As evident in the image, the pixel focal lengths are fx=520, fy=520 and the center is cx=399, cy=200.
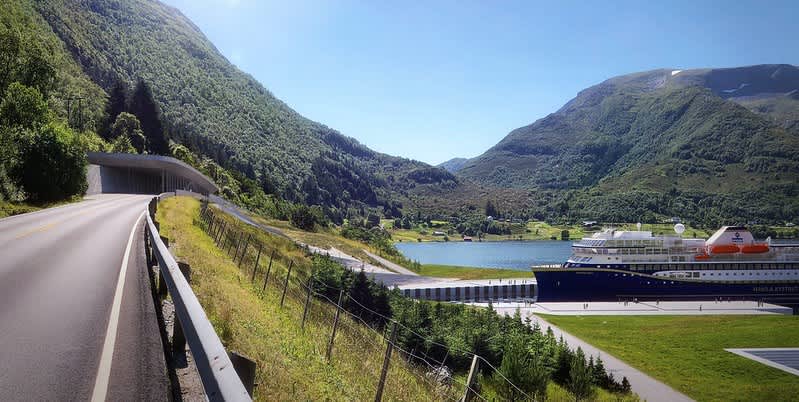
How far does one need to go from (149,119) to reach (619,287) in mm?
71849

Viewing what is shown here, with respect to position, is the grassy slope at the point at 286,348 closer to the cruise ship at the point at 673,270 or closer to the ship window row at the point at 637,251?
the cruise ship at the point at 673,270

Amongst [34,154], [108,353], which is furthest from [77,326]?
[34,154]

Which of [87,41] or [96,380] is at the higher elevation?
[87,41]

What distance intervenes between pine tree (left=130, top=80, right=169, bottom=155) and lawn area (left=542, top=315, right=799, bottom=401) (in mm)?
65845

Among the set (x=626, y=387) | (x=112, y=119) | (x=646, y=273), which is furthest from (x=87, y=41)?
(x=626, y=387)

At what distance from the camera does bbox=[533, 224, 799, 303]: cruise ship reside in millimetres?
54406

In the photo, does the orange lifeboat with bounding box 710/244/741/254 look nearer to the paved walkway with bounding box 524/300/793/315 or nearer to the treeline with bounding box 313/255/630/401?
the paved walkway with bounding box 524/300/793/315

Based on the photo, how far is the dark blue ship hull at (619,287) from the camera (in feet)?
178

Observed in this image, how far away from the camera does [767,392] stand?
2494cm

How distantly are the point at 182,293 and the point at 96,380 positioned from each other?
1091mm

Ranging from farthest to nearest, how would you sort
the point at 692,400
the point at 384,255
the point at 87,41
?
the point at 87,41 → the point at 384,255 → the point at 692,400

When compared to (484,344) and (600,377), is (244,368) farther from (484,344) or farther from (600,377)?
(600,377)

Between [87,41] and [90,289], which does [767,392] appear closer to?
[90,289]

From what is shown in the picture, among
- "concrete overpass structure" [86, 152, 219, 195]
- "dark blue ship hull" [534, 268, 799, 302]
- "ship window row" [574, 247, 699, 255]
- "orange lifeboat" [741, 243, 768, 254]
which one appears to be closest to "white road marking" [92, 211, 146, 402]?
"concrete overpass structure" [86, 152, 219, 195]
